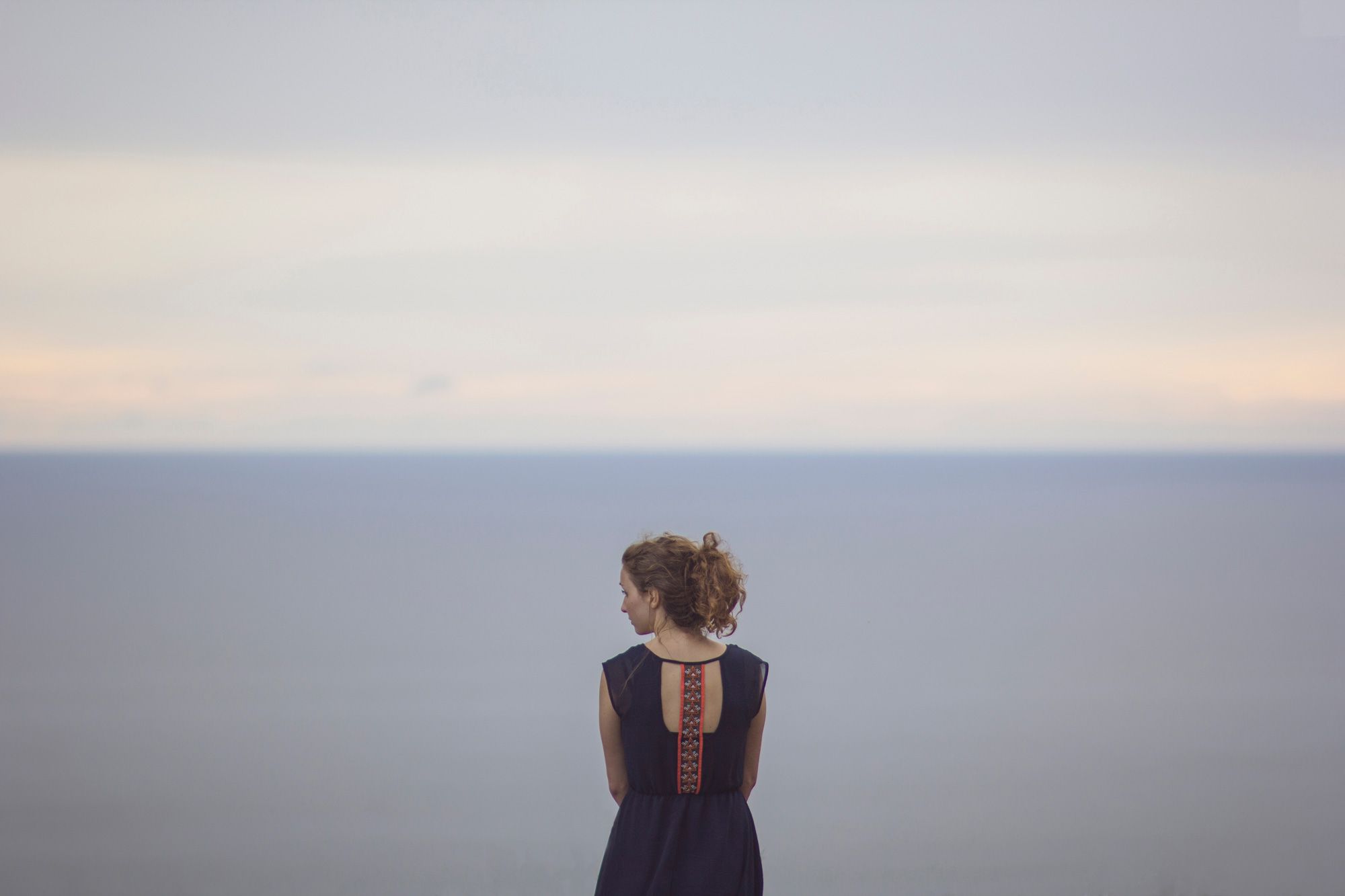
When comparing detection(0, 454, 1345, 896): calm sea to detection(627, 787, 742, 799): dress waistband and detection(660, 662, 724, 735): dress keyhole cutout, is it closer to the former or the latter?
detection(660, 662, 724, 735): dress keyhole cutout

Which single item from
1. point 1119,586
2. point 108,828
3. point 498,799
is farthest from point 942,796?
point 1119,586

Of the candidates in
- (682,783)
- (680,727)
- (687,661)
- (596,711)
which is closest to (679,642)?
(687,661)

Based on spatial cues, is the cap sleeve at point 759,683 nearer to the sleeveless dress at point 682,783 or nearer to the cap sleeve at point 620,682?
the sleeveless dress at point 682,783

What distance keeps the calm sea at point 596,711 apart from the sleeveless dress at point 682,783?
0.84 ft

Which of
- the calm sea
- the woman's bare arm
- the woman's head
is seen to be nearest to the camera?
the woman's head

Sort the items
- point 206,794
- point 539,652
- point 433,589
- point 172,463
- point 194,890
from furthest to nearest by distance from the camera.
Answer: point 172,463 → point 433,589 → point 539,652 → point 206,794 → point 194,890

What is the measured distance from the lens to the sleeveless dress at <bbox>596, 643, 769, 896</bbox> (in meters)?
1.98

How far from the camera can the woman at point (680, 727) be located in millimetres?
1930

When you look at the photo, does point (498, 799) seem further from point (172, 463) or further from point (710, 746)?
point (172, 463)

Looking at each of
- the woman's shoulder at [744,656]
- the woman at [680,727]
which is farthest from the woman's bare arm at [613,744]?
the woman's shoulder at [744,656]

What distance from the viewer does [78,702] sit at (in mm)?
5363

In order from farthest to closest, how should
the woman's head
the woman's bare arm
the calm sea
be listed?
the calm sea → the woman's bare arm → the woman's head

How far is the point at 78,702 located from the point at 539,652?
2.11 meters

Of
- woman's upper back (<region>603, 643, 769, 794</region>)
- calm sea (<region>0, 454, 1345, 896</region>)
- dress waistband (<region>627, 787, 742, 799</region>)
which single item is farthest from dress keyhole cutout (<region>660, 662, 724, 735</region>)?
calm sea (<region>0, 454, 1345, 896</region>)
